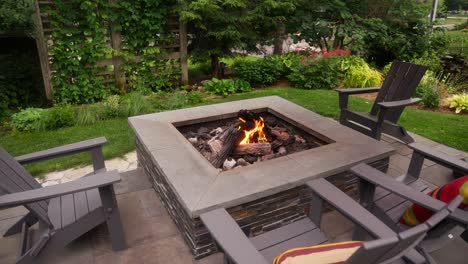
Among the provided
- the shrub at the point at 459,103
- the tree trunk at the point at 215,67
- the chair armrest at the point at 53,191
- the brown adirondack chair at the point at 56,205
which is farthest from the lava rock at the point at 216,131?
the shrub at the point at 459,103

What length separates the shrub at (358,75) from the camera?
665 centimetres

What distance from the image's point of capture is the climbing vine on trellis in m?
5.68

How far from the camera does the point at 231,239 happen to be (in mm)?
1621

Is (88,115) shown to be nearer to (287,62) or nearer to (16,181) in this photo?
(16,181)

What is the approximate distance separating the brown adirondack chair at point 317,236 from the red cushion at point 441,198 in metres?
0.24

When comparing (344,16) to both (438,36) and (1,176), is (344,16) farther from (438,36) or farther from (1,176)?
(1,176)

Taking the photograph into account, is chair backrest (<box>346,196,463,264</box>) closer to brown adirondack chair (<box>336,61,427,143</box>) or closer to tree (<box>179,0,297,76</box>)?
brown adirondack chair (<box>336,61,427,143</box>)

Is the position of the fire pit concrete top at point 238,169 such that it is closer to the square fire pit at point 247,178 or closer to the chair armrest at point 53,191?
the square fire pit at point 247,178

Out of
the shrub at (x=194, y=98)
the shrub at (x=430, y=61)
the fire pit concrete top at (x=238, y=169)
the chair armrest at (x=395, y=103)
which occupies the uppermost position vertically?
the shrub at (x=430, y=61)

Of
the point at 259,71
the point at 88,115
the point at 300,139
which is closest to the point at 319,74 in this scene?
the point at 259,71

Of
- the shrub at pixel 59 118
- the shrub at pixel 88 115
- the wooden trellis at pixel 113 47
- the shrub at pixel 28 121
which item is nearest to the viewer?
the shrub at pixel 28 121

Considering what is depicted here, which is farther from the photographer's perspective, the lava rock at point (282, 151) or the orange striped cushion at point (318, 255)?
the lava rock at point (282, 151)

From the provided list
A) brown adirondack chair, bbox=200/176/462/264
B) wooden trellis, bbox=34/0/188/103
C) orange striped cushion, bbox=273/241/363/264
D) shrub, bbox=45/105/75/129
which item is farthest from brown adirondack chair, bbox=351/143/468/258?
wooden trellis, bbox=34/0/188/103

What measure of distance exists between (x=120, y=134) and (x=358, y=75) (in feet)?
15.9
